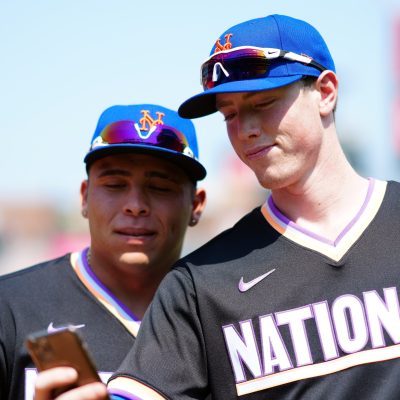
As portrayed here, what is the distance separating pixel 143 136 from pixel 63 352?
1762mm

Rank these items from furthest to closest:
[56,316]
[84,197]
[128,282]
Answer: [84,197] → [128,282] → [56,316]

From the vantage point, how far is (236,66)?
3195mm

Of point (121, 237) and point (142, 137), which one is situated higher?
point (142, 137)

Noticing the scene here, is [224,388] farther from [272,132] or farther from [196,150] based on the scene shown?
[196,150]

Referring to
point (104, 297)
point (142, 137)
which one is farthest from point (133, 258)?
point (142, 137)

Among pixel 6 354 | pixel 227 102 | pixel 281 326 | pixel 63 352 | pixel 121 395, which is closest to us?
pixel 63 352

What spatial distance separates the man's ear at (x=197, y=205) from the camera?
4365 millimetres

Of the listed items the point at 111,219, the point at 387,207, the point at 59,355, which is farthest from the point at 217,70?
the point at 59,355

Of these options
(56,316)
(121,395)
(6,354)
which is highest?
(56,316)

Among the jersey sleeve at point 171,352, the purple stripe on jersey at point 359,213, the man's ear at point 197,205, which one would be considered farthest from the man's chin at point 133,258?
the purple stripe on jersey at point 359,213

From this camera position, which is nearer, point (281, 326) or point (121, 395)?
point (121, 395)

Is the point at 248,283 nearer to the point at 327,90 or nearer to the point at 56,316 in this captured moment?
the point at 327,90

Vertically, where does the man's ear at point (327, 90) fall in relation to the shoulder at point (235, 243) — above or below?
above

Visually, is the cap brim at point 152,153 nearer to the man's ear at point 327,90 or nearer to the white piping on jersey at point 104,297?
the white piping on jersey at point 104,297
